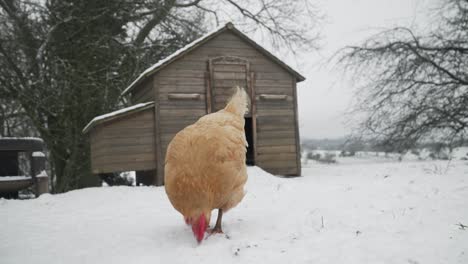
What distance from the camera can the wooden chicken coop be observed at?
8820mm

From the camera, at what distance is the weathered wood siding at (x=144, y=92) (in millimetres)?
9625

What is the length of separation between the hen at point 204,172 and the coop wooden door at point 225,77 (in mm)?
6132

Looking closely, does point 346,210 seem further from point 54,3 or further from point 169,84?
point 54,3

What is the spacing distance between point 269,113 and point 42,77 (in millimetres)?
8146

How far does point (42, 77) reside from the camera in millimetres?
11695

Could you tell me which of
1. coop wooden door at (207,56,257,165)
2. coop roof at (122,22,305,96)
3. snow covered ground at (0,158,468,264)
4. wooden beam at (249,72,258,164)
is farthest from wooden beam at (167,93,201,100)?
snow covered ground at (0,158,468,264)

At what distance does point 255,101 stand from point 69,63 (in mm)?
7220

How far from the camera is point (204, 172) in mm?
3371

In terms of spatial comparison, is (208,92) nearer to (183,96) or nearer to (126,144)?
(183,96)

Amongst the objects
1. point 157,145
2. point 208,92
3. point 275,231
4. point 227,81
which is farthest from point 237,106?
point 227,81

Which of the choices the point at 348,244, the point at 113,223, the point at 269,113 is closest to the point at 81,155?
the point at 269,113

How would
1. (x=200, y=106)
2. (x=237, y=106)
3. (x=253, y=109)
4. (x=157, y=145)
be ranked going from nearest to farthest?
(x=237, y=106)
(x=157, y=145)
(x=200, y=106)
(x=253, y=109)

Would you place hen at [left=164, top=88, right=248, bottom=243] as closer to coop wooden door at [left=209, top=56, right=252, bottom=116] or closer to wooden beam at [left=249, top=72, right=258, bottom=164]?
coop wooden door at [left=209, top=56, right=252, bottom=116]

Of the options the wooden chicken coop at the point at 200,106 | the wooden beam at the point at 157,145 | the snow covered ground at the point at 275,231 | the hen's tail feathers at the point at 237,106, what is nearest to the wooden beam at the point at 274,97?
the wooden chicken coop at the point at 200,106
